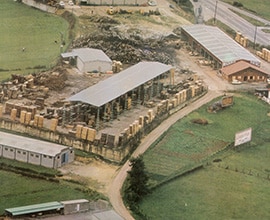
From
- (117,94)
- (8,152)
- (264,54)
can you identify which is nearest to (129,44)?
(264,54)

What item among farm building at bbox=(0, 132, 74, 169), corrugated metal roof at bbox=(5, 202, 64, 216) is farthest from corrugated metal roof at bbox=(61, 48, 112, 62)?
corrugated metal roof at bbox=(5, 202, 64, 216)

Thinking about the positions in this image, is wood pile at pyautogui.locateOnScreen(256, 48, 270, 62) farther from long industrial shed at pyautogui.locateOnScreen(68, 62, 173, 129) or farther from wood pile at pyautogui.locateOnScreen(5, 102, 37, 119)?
wood pile at pyautogui.locateOnScreen(5, 102, 37, 119)

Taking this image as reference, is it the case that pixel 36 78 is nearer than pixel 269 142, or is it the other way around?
pixel 269 142

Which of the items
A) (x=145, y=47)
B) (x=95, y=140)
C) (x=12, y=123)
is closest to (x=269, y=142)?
(x=95, y=140)

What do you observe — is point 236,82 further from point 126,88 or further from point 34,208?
point 34,208

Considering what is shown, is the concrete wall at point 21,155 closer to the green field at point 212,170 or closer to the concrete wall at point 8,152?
the concrete wall at point 8,152

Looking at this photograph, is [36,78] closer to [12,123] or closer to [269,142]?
[12,123]
